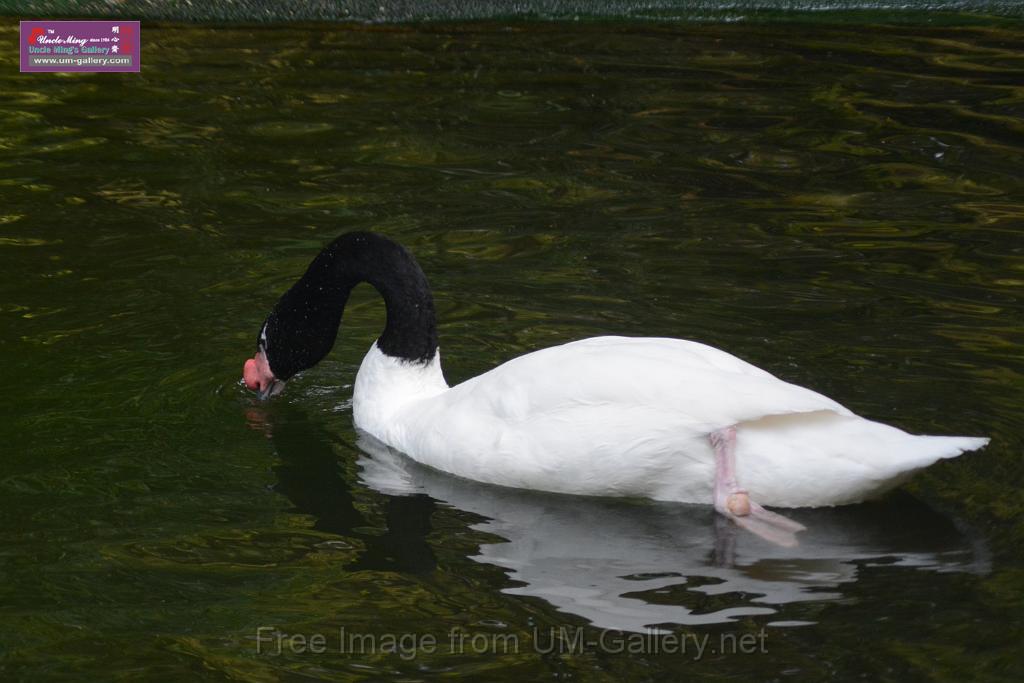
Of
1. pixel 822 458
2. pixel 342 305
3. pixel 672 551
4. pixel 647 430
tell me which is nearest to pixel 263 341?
pixel 342 305

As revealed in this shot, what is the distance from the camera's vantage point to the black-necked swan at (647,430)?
5125 mm

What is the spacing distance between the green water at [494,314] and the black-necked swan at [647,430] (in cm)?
12

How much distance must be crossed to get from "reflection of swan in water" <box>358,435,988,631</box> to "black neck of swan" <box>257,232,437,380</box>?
0.77 m

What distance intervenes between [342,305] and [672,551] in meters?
2.00

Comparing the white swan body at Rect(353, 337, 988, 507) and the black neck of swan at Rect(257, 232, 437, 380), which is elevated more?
the black neck of swan at Rect(257, 232, 437, 380)

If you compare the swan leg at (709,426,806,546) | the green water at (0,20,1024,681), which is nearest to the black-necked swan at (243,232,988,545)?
the swan leg at (709,426,806,546)

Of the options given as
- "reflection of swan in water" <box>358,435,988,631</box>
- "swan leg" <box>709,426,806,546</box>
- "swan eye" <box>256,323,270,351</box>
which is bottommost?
"reflection of swan in water" <box>358,435,988,631</box>

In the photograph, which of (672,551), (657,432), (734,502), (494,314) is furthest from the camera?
(494,314)

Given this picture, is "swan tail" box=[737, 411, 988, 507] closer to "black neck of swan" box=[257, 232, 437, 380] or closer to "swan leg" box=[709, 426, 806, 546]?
"swan leg" box=[709, 426, 806, 546]

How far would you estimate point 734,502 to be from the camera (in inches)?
202

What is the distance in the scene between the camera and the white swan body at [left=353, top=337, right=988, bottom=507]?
513 centimetres

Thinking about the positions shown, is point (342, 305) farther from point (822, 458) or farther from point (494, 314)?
point (822, 458)

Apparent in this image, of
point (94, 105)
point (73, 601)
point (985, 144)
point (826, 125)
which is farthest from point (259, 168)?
point (73, 601)

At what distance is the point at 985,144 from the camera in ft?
31.3
